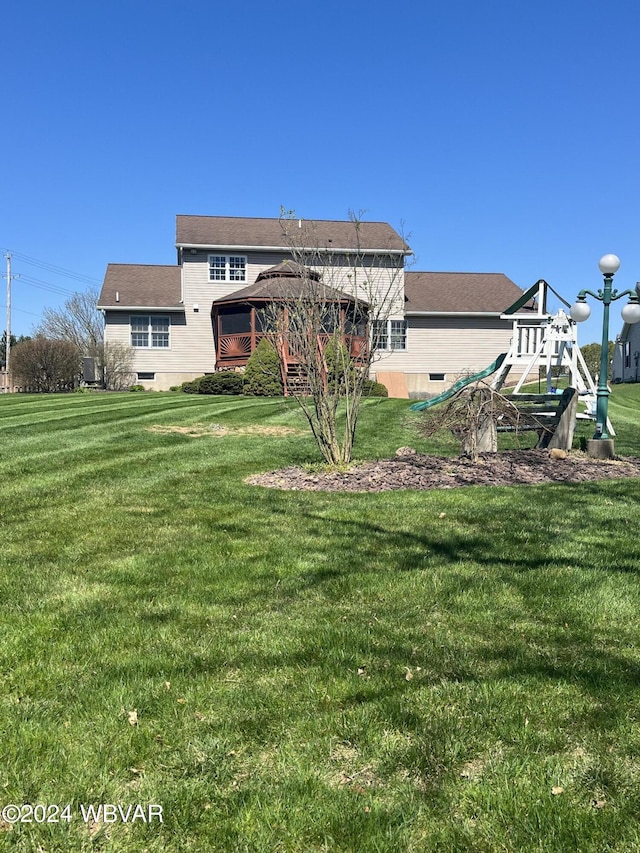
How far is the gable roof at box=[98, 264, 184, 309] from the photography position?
1179 inches

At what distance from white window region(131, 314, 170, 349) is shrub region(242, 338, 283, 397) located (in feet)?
28.4

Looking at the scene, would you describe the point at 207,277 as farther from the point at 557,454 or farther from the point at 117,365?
the point at 557,454

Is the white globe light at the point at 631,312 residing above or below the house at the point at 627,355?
below

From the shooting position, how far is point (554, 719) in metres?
2.64

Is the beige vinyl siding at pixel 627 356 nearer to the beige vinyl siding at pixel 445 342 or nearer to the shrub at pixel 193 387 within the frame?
the beige vinyl siding at pixel 445 342

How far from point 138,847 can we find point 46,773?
515 millimetres

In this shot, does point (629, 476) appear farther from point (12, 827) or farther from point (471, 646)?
point (12, 827)

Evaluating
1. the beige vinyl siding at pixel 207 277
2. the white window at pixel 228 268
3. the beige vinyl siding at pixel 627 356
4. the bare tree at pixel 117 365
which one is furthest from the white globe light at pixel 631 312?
the beige vinyl siding at pixel 627 356

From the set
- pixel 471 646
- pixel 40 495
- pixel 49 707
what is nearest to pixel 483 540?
pixel 471 646

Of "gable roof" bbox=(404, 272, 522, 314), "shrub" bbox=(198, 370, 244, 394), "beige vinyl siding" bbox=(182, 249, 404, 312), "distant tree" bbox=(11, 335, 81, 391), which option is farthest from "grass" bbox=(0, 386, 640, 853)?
"gable roof" bbox=(404, 272, 522, 314)

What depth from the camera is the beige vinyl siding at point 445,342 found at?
31781 mm

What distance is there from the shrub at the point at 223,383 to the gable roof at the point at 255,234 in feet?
A: 26.0

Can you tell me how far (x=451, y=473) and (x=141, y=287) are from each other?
26623mm

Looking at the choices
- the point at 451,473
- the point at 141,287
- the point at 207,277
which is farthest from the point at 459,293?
the point at 451,473
